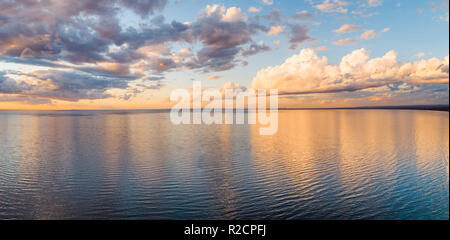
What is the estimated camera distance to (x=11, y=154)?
4119 cm

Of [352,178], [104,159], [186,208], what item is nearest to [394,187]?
[352,178]

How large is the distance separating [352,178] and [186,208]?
58.1 ft

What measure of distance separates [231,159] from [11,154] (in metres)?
32.8
